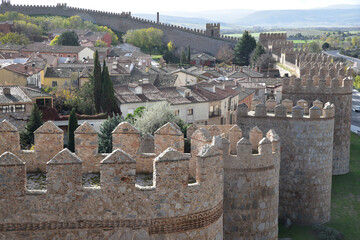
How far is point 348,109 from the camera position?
2662 cm

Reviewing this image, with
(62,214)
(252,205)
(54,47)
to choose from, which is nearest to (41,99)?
(252,205)

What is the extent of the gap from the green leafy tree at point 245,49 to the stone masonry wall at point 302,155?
218ft

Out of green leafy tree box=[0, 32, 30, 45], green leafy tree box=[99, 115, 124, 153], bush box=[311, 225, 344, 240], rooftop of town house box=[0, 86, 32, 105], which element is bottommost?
bush box=[311, 225, 344, 240]

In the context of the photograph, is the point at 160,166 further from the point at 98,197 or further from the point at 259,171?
the point at 259,171

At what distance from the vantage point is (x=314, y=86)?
24250mm

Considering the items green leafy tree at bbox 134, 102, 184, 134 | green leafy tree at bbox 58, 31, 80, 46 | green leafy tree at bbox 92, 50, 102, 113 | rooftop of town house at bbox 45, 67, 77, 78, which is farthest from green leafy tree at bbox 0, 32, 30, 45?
green leafy tree at bbox 134, 102, 184, 134

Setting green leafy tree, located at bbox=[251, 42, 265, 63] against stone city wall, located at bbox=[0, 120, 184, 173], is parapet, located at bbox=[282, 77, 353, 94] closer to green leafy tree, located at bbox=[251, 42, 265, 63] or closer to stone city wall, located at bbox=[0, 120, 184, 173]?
stone city wall, located at bbox=[0, 120, 184, 173]

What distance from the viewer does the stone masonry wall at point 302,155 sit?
63.4ft

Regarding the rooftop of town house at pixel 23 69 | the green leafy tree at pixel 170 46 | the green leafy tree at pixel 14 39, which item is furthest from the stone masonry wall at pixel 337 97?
the green leafy tree at pixel 170 46

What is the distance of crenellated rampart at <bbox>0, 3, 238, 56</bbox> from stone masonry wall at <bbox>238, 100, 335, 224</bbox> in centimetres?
8580

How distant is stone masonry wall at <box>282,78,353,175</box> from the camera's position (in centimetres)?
2411

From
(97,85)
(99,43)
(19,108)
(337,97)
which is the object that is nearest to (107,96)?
(97,85)

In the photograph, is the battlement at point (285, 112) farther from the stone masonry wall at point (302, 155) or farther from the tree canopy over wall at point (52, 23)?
the tree canopy over wall at point (52, 23)

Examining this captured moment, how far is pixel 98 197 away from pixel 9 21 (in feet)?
373
